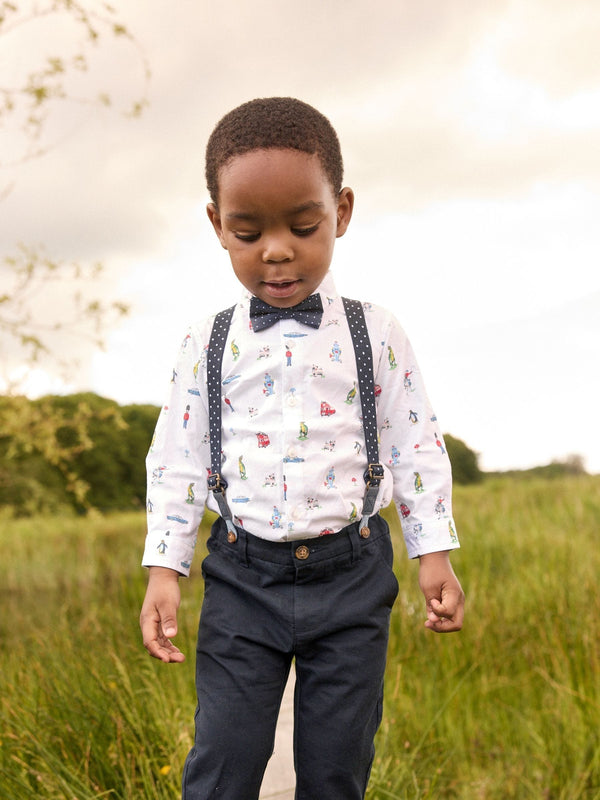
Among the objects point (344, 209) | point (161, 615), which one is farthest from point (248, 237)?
point (161, 615)

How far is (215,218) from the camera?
2238mm

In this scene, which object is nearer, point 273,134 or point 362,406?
point 273,134

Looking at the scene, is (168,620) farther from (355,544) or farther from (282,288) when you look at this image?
(282,288)

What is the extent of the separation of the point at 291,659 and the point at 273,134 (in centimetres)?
131

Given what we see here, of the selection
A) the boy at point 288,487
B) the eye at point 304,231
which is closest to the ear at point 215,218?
the boy at point 288,487

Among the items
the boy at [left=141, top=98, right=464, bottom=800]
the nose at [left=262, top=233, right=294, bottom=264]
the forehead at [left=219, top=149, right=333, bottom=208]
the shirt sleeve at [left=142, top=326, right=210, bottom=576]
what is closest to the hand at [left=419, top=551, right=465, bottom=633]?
the boy at [left=141, top=98, right=464, bottom=800]

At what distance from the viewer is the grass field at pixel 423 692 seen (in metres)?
2.71

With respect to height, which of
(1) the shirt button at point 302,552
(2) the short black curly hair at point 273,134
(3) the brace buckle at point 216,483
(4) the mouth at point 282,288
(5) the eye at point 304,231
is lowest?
(1) the shirt button at point 302,552

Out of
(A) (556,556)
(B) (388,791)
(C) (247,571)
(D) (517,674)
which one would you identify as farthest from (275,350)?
(A) (556,556)

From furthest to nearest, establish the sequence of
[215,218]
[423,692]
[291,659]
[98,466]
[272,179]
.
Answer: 1. [98,466]
2. [423,692]
3. [215,218]
4. [291,659]
5. [272,179]

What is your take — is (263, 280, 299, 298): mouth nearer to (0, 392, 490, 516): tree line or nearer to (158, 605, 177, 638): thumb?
(158, 605, 177, 638): thumb

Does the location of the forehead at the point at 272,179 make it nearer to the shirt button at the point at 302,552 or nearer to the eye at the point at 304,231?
the eye at the point at 304,231

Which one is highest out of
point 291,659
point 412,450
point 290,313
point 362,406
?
point 290,313

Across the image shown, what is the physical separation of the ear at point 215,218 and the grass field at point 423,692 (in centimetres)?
159
